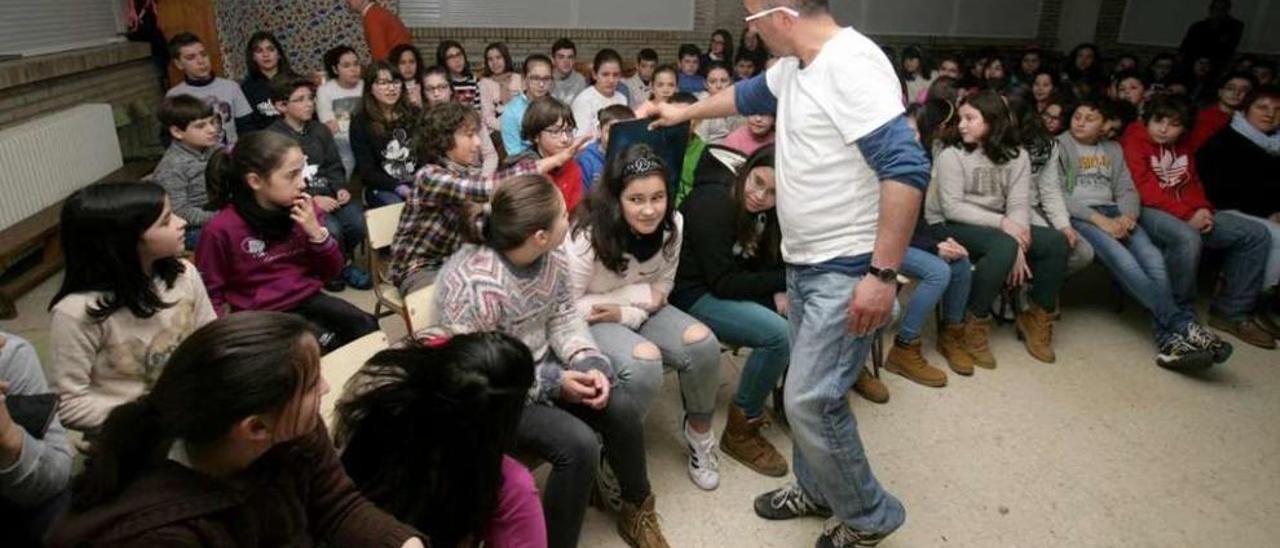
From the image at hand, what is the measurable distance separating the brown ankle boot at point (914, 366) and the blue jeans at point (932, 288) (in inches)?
1.7

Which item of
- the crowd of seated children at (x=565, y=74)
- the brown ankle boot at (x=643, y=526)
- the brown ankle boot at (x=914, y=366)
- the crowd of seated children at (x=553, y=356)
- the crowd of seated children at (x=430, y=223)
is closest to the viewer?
the crowd of seated children at (x=553, y=356)

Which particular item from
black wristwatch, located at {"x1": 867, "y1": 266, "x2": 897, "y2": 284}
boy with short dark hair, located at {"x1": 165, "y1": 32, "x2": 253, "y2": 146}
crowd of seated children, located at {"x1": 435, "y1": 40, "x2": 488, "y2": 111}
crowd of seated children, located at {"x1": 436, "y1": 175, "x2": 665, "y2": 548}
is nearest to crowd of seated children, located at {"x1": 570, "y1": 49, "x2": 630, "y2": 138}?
crowd of seated children, located at {"x1": 435, "y1": 40, "x2": 488, "y2": 111}

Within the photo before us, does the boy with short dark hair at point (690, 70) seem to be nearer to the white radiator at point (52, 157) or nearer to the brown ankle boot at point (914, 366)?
the brown ankle boot at point (914, 366)

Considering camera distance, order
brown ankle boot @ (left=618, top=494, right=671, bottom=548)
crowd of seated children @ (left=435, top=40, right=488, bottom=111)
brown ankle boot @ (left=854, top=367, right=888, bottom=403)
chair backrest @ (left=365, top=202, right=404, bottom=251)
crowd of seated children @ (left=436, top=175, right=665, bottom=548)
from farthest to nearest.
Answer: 1. crowd of seated children @ (left=435, top=40, right=488, bottom=111)
2. brown ankle boot @ (left=854, top=367, right=888, bottom=403)
3. chair backrest @ (left=365, top=202, right=404, bottom=251)
4. brown ankle boot @ (left=618, top=494, right=671, bottom=548)
5. crowd of seated children @ (left=436, top=175, right=665, bottom=548)

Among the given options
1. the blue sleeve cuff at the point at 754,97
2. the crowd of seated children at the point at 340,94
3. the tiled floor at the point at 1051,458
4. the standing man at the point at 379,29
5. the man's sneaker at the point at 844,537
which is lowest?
the tiled floor at the point at 1051,458

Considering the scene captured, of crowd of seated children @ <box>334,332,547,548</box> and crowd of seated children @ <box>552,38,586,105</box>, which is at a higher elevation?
crowd of seated children @ <box>552,38,586,105</box>

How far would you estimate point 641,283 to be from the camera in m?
2.46

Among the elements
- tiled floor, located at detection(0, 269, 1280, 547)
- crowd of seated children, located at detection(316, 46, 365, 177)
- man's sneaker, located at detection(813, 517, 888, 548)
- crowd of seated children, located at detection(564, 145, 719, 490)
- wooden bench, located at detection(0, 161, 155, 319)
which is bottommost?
tiled floor, located at detection(0, 269, 1280, 547)

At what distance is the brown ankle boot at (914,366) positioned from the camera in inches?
123

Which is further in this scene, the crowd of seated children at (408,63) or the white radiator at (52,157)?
the crowd of seated children at (408,63)

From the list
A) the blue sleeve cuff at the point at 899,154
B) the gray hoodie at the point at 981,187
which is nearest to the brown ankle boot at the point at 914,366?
the gray hoodie at the point at 981,187

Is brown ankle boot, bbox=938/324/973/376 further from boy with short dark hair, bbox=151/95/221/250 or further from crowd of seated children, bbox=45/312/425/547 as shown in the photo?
boy with short dark hair, bbox=151/95/221/250

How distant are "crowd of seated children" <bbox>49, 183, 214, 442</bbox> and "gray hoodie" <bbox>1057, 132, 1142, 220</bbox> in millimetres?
3906

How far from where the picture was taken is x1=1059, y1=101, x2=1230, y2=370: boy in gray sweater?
3.29 meters
